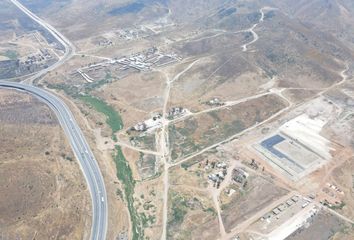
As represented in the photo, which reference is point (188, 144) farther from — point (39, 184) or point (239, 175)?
point (39, 184)

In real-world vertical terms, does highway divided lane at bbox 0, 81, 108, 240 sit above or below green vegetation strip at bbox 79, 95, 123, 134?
above

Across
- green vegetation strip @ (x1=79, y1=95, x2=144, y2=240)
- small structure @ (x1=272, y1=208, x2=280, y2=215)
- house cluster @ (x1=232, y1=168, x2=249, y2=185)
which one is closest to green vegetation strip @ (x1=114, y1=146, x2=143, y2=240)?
green vegetation strip @ (x1=79, y1=95, x2=144, y2=240)

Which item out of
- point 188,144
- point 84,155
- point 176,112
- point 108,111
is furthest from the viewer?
point 108,111

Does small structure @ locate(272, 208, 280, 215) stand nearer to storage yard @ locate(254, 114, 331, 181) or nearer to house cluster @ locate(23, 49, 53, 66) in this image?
storage yard @ locate(254, 114, 331, 181)

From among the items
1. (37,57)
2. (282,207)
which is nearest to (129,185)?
(282,207)

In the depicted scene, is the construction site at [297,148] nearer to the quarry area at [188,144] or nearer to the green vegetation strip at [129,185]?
the quarry area at [188,144]

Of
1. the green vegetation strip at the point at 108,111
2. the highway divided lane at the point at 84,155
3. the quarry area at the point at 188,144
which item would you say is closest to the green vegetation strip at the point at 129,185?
the quarry area at the point at 188,144
